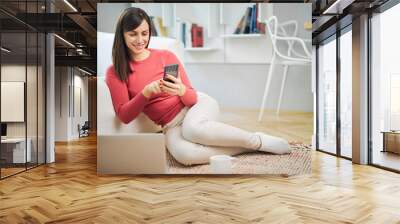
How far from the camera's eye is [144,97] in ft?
19.6

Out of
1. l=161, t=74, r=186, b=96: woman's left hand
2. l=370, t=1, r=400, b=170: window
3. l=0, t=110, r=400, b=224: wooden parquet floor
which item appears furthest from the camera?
l=370, t=1, r=400, b=170: window

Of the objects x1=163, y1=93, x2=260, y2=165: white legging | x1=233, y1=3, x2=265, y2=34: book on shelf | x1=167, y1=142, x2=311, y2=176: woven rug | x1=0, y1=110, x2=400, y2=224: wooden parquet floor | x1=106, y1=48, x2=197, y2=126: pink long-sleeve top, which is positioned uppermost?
x1=233, y1=3, x2=265, y2=34: book on shelf

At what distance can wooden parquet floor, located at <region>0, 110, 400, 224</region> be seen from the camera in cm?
384

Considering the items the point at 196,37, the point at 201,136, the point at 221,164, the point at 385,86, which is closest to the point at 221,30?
the point at 196,37

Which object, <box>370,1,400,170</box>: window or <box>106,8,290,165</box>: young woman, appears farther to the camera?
<box>370,1,400,170</box>: window

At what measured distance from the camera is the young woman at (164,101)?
5.96 metres

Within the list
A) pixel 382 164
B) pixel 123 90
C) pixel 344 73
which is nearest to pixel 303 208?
pixel 123 90

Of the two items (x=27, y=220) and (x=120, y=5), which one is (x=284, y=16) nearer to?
(x=120, y=5)

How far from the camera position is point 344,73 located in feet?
28.1

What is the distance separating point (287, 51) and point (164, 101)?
2.04m

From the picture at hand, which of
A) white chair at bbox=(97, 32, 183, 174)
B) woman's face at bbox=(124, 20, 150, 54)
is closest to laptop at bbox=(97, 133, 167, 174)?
white chair at bbox=(97, 32, 183, 174)

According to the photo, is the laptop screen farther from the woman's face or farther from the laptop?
the woman's face

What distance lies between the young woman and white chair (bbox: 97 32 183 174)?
0.10m

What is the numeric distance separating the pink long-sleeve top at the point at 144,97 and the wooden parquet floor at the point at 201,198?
0.99 metres
